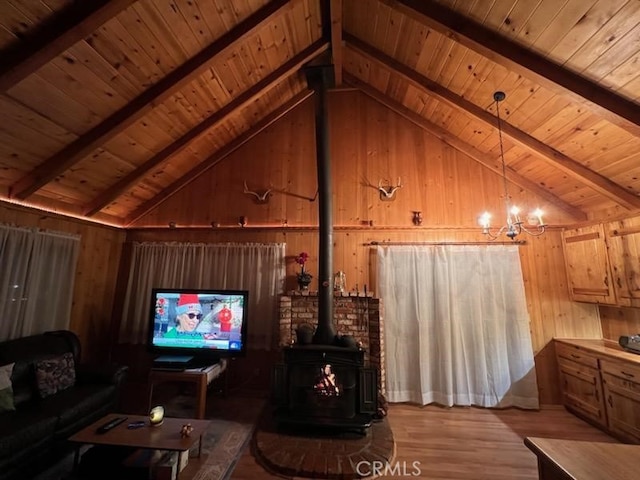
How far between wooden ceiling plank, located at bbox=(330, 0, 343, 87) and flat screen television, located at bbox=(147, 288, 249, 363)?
316cm

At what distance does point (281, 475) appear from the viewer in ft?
7.53

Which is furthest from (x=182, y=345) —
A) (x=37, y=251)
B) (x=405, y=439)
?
(x=405, y=439)

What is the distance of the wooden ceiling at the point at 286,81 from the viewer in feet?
6.47

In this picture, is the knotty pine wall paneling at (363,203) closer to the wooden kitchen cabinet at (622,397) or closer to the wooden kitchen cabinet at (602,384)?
the wooden kitchen cabinet at (602,384)

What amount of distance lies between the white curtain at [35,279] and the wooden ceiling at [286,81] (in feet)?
1.35

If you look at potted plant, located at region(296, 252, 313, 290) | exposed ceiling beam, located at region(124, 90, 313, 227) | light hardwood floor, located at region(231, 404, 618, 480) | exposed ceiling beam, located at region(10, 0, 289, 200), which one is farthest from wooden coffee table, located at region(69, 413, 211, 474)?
exposed ceiling beam, located at region(124, 90, 313, 227)

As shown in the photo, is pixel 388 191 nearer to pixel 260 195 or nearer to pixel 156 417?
pixel 260 195

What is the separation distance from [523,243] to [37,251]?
237 inches

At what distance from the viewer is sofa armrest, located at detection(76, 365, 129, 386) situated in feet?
9.77

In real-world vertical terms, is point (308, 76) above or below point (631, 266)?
above

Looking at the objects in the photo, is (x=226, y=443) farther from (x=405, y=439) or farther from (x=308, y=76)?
(x=308, y=76)

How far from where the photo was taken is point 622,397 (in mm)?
2773

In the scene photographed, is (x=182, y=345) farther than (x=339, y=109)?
No

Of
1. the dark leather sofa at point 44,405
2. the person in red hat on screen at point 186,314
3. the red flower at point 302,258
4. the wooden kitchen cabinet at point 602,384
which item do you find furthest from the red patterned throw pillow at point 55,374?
the wooden kitchen cabinet at point 602,384
